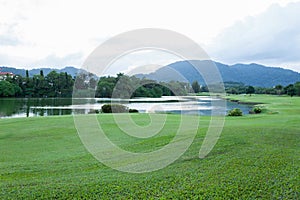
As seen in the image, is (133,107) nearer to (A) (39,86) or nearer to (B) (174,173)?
(B) (174,173)

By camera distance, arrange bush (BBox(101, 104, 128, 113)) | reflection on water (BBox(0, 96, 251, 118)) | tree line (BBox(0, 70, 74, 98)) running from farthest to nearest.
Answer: tree line (BBox(0, 70, 74, 98)), reflection on water (BBox(0, 96, 251, 118)), bush (BBox(101, 104, 128, 113))

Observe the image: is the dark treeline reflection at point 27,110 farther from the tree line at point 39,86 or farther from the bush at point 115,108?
the tree line at point 39,86

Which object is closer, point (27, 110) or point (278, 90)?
point (27, 110)

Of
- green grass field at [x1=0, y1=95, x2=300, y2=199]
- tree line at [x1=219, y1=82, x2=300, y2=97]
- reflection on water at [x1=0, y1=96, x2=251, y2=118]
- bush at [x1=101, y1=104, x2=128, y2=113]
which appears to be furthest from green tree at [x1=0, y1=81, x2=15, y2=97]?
tree line at [x1=219, y1=82, x2=300, y2=97]

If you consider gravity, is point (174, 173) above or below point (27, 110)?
above

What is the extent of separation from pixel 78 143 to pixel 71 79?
253 ft

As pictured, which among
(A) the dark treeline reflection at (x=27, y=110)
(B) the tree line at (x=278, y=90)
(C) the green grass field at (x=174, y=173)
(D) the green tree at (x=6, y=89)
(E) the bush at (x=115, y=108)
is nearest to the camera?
(C) the green grass field at (x=174, y=173)

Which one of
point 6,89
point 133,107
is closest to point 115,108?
point 133,107

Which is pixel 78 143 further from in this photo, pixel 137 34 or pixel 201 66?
pixel 201 66

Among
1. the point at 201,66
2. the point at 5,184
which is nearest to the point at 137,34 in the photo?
the point at 201,66

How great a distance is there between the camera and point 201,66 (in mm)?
10148

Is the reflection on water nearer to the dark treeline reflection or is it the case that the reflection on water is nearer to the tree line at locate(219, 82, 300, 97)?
the dark treeline reflection

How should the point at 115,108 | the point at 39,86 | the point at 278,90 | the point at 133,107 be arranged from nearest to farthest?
the point at 115,108, the point at 133,107, the point at 39,86, the point at 278,90

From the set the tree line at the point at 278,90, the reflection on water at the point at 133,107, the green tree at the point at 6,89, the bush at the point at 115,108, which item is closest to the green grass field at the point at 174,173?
the bush at the point at 115,108
